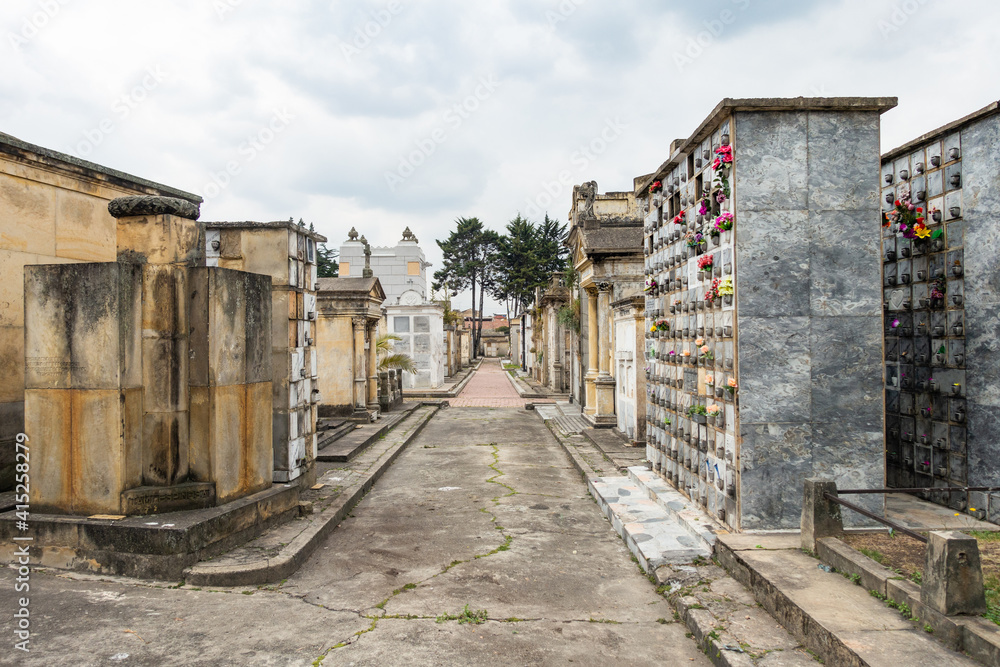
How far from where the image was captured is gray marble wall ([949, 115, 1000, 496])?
5.03 m

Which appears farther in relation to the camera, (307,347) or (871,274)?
(307,347)

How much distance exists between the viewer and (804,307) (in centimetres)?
490

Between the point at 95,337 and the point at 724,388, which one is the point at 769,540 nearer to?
the point at 724,388

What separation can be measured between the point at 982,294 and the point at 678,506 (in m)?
3.17

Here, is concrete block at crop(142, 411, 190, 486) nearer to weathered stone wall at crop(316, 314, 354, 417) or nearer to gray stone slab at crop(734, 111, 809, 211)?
gray stone slab at crop(734, 111, 809, 211)

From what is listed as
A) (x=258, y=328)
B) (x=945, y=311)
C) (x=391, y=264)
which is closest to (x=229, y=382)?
(x=258, y=328)

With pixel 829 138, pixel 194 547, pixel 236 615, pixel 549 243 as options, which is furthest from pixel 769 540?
pixel 549 243

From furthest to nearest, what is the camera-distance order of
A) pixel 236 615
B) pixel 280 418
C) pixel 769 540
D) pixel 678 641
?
1. pixel 280 418
2. pixel 769 540
3. pixel 236 615
4. pixel 678 641

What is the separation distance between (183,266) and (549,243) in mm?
41990

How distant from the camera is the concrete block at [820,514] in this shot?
4.39 m

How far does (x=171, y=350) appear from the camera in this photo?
5156 mm

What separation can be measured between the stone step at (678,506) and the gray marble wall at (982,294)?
2.27m

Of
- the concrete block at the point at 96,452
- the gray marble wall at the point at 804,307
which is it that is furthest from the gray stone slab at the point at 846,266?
the concrete block at the point at 96,452

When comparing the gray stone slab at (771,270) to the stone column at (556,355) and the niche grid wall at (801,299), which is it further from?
the stone column at (556,355)
